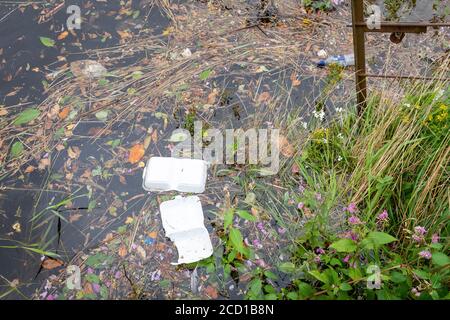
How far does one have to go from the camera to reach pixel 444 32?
2.92 meters

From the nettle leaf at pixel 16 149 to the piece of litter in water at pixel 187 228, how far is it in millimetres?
946

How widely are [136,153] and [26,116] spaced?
758 mm

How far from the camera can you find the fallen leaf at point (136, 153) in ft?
8.46

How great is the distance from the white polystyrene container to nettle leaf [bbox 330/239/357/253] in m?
0.89

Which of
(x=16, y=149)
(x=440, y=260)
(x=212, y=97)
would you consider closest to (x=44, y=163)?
(x=16, y=149)

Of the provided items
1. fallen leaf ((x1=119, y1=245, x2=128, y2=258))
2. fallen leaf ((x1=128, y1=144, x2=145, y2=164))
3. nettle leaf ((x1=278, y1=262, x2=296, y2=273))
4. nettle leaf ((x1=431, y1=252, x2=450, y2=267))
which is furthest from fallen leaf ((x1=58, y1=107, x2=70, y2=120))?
nettle leaf ((x1=431, y1=252, x2=450, y2=267))

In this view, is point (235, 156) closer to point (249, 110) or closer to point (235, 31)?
point (249, 110)

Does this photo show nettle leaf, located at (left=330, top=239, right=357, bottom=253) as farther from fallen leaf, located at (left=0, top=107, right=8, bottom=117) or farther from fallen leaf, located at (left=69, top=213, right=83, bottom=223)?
fallen leaf, located at (left=0, top=107, right=8, bottom=117)

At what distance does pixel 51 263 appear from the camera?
89.4 inches

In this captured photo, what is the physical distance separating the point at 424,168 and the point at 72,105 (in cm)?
204

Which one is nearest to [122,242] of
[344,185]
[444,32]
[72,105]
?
Answer: [72,105]

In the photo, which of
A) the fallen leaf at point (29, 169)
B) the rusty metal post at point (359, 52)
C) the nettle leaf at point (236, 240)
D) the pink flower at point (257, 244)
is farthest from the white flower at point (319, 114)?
the fallen leaf at point (29, 169)

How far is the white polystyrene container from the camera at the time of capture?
2.43 m

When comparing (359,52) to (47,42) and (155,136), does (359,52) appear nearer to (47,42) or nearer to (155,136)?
(155,136)
